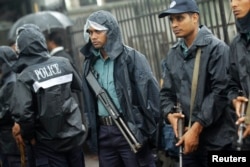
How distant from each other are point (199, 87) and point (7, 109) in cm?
237

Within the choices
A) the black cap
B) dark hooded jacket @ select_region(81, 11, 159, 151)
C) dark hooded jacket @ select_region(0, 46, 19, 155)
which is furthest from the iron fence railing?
dark hooded jacket @ select_region(0, 46, 19, 155)

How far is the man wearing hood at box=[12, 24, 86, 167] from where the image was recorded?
4.29 meters

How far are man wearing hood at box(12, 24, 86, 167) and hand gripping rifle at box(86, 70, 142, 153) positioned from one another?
42 cm

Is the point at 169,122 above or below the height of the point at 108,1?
below

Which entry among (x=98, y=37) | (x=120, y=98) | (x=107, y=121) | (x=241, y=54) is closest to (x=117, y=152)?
(x=107, y=121)

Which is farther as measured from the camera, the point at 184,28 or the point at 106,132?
the point at 106,132

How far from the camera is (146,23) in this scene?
663 centimetres

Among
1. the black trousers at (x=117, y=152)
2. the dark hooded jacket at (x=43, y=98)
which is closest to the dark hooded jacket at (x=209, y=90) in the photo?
the black trousers at (x=117, y=152)

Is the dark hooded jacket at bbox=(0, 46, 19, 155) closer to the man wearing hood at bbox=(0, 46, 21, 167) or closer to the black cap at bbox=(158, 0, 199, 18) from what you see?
the man wearing hood at bbox=(0, 46, 21, 167)

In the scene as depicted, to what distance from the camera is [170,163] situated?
4.06 m

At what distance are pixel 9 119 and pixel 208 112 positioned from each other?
252 centimetres

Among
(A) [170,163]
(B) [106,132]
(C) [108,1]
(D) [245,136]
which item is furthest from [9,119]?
(C) [108,1]

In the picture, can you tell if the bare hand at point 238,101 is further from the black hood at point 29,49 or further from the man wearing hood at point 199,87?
the black hood at point 29,49

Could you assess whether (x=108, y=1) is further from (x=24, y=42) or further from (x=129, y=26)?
(x=24, y=42)
